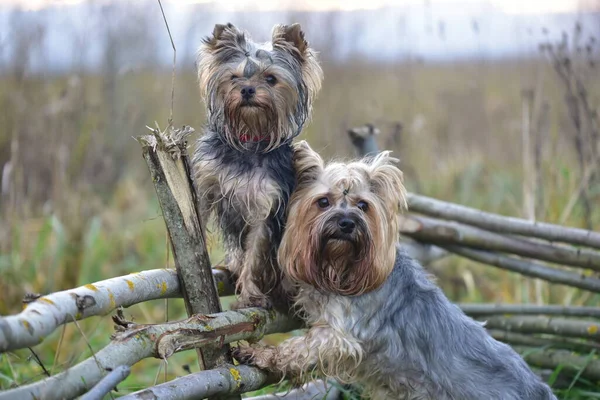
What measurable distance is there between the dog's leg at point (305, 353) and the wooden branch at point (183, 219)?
26 centimetres

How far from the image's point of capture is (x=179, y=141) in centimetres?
327

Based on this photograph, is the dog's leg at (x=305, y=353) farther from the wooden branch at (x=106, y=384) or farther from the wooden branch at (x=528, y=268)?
the wooden branch at (x=528, y=268)

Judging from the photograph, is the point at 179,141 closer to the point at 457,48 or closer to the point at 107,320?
the point at 107,320

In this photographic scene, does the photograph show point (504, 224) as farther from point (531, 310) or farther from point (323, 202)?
Answer: point (323, 202)

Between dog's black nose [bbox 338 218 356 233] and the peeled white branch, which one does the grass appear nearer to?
dog's black nose [bbox 338 218 356 233]

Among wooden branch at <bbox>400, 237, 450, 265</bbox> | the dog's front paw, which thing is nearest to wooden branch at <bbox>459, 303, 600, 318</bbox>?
wooden branch at <bbox>400, 237, 450, 265</bbox>

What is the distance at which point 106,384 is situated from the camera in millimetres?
2451

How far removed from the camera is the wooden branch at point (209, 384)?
2.90 meters

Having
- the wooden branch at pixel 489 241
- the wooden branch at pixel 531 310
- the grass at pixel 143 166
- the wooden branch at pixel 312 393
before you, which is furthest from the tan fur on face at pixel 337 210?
the wooden branch at pixel 531 310

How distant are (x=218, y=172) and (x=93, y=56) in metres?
5.14

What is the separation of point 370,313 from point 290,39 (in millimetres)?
1435

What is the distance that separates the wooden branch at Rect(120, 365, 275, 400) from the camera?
2901mm

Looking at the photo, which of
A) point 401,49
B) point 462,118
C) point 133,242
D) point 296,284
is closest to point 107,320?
point 133,242

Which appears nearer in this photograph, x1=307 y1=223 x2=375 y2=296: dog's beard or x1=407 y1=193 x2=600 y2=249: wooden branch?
x1=307 y1=223 x2=375 y2=296: dog's beard
